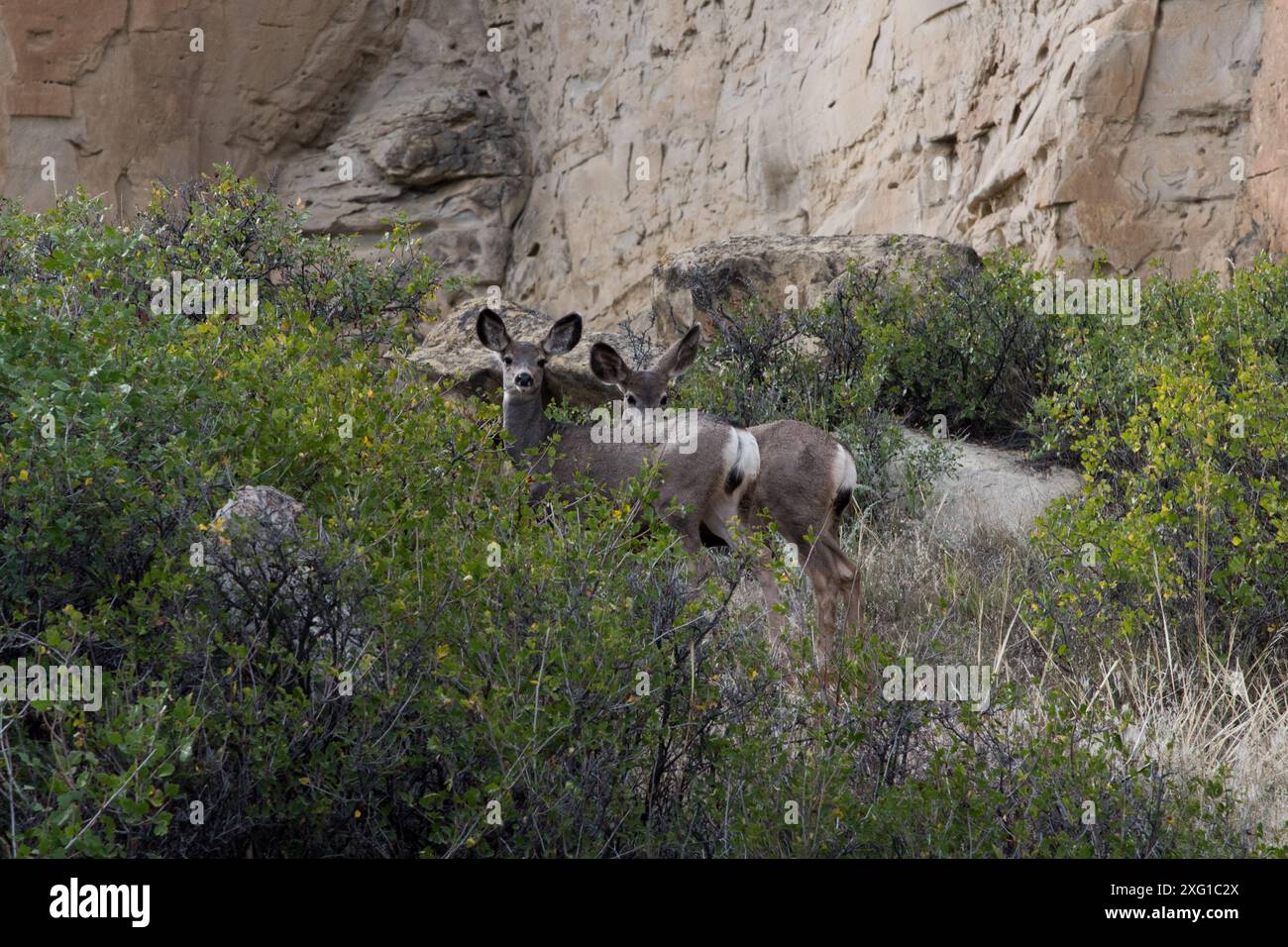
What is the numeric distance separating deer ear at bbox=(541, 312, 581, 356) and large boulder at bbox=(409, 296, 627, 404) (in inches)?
34.4

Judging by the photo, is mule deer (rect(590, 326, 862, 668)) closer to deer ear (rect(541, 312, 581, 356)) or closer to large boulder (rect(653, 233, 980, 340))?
deer ear (rect(541, 312, 581, 356))

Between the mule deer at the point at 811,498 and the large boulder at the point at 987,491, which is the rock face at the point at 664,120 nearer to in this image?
the large boulder at the point at 987,491

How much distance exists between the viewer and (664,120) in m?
17.4

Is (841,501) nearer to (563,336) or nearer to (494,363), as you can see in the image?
(563,336)

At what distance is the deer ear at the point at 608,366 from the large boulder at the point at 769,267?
217 cm

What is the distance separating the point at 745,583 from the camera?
7980mm

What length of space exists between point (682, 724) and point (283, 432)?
7.00ft

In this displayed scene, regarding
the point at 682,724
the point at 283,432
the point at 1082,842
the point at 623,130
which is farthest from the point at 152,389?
the point at 623,130

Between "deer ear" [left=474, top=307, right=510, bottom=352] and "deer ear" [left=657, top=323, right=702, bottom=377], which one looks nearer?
"deer ear" [left=474, top=307, right=510, bottom=352]

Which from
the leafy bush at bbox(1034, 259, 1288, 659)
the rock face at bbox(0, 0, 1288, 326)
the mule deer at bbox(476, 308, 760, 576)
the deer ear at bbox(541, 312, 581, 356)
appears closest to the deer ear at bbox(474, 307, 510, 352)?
the mule deer at bbox(476, 308, 760, 576)

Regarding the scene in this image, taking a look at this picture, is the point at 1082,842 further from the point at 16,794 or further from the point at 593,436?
the point at 593,436

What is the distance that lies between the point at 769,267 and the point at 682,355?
7.90ft

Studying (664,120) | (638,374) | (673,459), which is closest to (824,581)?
(673,459)

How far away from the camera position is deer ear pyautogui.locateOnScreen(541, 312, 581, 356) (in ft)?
28.5
